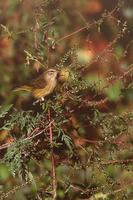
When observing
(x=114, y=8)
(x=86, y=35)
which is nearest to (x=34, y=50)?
(x=86, y=35)

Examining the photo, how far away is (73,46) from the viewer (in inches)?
64.0

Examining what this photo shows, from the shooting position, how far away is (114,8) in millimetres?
1723

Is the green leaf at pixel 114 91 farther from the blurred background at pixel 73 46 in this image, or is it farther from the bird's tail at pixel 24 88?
the bird's tail at pixel 24 88

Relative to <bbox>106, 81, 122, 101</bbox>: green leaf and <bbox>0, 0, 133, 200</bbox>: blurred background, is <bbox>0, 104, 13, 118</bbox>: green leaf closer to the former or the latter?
<bbox>0, 0, 133, 200</bbox>: blurred background

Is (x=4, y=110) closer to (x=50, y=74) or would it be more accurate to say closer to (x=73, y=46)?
(x=50, y=74)

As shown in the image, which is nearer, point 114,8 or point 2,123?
point 2,123

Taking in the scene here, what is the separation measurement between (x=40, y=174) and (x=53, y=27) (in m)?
0.60

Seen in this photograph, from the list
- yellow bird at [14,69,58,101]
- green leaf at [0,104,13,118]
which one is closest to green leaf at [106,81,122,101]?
yellow bird at [14,69,58,101]

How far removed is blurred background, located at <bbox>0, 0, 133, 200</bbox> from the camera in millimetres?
1614

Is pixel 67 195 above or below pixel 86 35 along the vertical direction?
below

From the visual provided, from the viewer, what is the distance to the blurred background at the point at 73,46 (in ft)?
5.30

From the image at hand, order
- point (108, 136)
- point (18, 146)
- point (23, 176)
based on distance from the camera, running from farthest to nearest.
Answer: point (108, 136) < point (23, 176) < point (18, 146)

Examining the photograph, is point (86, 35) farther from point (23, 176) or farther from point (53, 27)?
point (23, 176)

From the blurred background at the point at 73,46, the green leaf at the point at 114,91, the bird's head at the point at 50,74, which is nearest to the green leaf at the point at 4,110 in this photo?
the blurred background at the point at 73,46
